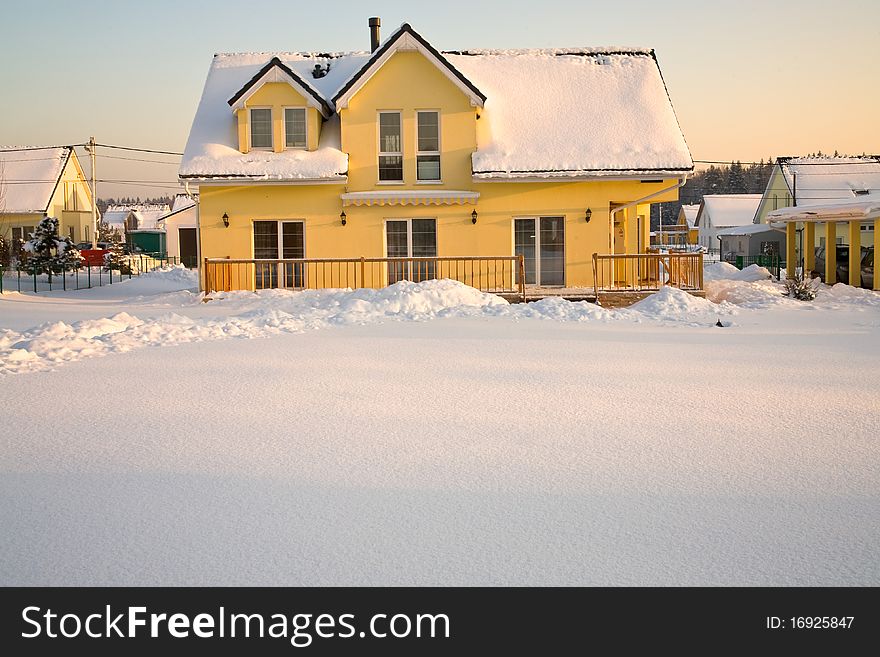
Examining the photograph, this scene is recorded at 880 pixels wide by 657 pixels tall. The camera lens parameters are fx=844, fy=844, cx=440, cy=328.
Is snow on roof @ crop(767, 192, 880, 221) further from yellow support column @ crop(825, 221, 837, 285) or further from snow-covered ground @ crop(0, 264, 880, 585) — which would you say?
snow-covered ground @ crop(0, 264, 880, 585)

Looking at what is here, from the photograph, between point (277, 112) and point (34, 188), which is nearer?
point (277, 112)

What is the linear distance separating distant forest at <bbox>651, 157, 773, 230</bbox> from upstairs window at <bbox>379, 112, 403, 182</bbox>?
116 metres

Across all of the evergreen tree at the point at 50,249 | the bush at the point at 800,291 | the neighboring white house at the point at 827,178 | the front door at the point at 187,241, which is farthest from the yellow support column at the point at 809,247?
the front door at the point at 187,241

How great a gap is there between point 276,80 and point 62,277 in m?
20.2

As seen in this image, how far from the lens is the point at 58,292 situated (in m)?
30.5

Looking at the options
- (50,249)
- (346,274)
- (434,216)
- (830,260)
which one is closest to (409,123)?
(434,216)

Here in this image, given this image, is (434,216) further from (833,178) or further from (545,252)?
(833,178)

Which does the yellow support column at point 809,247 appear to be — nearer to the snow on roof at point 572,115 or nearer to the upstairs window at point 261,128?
the snow on roof at point 572,115

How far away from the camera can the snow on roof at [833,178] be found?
55.8 metres

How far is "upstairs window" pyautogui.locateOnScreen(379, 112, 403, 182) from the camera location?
2477 centimetres

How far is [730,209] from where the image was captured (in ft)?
→ 290

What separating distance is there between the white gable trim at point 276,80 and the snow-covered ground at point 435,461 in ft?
38.8

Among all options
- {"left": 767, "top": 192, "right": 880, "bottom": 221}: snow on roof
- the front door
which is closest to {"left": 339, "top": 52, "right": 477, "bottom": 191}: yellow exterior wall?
{"left": 767, "top": 192, "right": 880, "bottom": 221}: snow on roof
